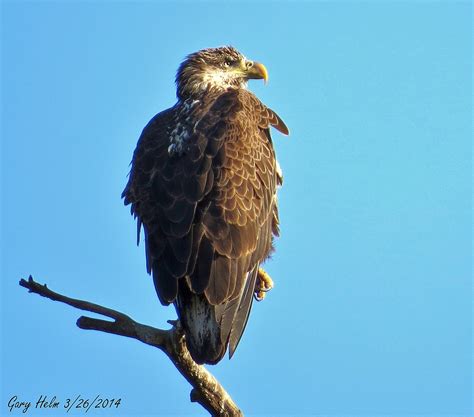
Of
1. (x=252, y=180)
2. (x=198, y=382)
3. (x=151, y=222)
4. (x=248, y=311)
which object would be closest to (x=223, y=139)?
(x=252, y=180)

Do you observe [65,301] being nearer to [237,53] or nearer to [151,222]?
[151,222]

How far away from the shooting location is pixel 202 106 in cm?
950

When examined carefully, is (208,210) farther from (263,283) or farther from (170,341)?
(263,283)

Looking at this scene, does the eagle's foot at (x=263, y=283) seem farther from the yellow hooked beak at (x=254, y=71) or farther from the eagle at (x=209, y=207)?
the yellow hooked beak at (x=254, y=71)

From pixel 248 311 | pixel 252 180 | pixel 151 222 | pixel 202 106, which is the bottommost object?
pixel 248 311

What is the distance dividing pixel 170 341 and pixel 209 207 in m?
1.20

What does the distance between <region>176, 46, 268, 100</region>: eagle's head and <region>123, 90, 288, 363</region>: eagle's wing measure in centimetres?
97

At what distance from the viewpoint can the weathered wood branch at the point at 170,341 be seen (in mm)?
7770

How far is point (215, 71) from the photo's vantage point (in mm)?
10641

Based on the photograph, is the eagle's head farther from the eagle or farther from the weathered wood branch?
the weathered wood branch

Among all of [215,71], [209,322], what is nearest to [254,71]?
[215,71]

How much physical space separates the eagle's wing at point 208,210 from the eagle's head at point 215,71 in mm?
968

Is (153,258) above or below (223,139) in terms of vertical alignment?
below

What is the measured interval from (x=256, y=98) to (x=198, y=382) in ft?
10.4
